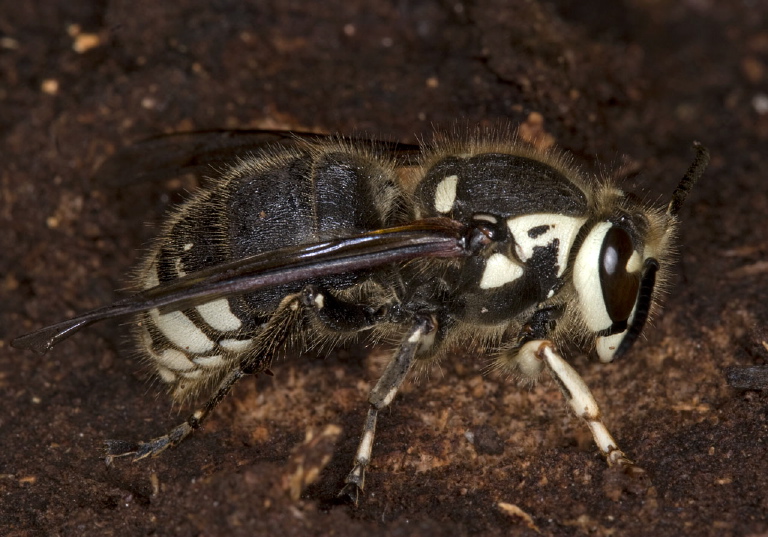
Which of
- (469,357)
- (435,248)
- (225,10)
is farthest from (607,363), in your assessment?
(225,10)

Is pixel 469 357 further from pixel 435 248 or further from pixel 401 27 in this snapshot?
pixel 401 27

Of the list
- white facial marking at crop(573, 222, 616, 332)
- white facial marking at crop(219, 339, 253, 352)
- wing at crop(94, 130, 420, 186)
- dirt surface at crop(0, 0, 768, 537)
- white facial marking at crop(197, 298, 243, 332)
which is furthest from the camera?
wing at crop(94, 130, 420, 186)

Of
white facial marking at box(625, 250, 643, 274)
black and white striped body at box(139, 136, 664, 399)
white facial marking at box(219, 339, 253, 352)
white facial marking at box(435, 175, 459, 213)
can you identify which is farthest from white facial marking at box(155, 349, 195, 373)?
white facial marking at box(625, 250, 643, 274)

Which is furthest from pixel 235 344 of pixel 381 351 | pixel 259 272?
pixel 381 351

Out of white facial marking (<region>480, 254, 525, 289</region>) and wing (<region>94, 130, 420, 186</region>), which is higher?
white facial marking (<region>480, 254, 525, 289</region>)

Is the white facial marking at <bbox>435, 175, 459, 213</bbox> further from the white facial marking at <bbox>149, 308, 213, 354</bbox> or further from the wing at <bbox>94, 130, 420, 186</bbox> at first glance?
the white facial marking at <bbox>149, 308, 213, 354</bbox>

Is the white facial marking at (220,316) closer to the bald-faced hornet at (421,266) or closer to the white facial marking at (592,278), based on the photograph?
the bald-faced hornet at (421,266)

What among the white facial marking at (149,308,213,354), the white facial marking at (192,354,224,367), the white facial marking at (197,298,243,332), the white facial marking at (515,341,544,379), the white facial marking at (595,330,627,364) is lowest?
the white facial marking at (192,354,224,367)
